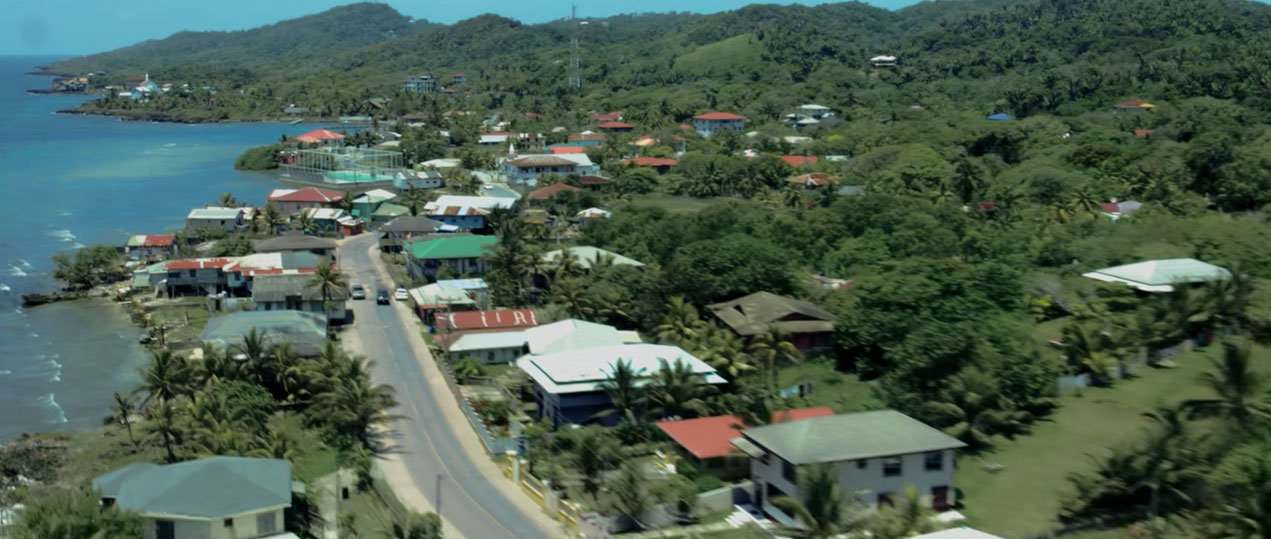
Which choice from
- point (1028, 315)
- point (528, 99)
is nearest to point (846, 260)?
point (1028, 315)

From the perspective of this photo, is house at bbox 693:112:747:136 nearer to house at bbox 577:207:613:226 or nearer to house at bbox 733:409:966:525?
house at bbox 577:207:613:226

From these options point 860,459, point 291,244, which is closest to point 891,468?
point 860,459

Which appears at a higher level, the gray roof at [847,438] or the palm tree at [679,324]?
the gray roof at [847,438]

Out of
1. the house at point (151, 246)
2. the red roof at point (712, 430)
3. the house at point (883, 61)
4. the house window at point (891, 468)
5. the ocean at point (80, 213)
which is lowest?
the ocean at point (80, 213)

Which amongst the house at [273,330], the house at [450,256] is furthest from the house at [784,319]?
the house at [450,256]

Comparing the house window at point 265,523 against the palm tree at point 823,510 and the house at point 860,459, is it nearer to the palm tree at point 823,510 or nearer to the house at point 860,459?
the house at point 860,459

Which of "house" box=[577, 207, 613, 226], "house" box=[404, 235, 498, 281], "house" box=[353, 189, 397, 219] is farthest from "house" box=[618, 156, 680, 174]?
"house" box=[404, 235, 498, 281]
